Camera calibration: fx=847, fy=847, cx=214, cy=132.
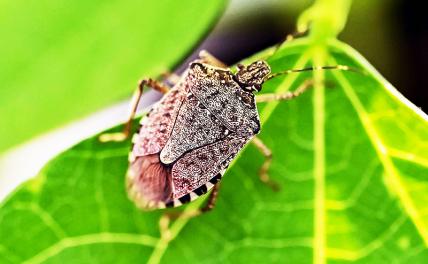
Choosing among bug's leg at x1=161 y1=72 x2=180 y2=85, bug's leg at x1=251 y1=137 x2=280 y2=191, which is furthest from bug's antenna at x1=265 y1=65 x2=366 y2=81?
bug's leg at x1=161 y1=72 x2=180 y2=85

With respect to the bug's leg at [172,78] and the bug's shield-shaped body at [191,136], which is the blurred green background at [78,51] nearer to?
the bug's shield-shaped body at [191,136]

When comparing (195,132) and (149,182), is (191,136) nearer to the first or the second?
(195,132)

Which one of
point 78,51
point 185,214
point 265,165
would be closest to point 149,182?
point 185,214

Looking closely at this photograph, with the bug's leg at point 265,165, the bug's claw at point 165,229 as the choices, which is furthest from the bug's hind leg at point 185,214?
the bug's leg at point 265,165

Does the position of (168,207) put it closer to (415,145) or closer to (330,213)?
(330,213)

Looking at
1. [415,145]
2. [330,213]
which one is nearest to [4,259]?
[330,213]

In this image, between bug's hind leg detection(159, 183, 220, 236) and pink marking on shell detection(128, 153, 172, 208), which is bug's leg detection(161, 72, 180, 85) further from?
bug's hind leg detection(159, 183, 220, 236)
